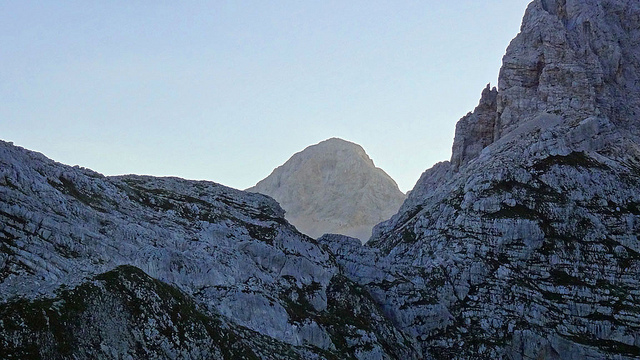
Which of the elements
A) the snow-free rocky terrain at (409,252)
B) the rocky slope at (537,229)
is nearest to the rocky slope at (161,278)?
the snow-free rocky terrain at (409,252)

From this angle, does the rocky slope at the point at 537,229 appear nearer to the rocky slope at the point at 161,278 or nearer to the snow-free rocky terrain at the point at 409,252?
the snow-free rocky terrain at the point at 409,252

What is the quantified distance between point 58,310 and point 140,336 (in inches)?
288

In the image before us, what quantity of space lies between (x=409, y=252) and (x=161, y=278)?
5132 cm

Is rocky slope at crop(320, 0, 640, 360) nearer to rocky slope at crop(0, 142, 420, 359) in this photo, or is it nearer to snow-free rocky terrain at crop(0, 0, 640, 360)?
snow-free rocky terrain at crop(0, 0, 640, 360)

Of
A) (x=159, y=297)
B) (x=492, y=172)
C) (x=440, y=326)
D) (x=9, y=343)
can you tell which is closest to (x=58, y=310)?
(x=9, y=343)

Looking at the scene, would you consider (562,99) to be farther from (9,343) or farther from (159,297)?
(9,343)

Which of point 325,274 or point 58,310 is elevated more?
point 325,274

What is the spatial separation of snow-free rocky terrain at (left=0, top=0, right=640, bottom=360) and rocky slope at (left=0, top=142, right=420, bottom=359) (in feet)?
0.62

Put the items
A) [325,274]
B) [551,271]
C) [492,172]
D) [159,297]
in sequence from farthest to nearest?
[492,172] < [551,271] < [325,274] < [159,297]

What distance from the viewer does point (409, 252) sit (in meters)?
111

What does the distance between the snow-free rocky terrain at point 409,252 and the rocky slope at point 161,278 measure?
0.62ft

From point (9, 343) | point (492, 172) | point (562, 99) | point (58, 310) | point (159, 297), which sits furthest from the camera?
point (562, 99)

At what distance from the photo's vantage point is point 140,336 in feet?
185

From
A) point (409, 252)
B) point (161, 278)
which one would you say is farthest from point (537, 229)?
point (161, 278)
